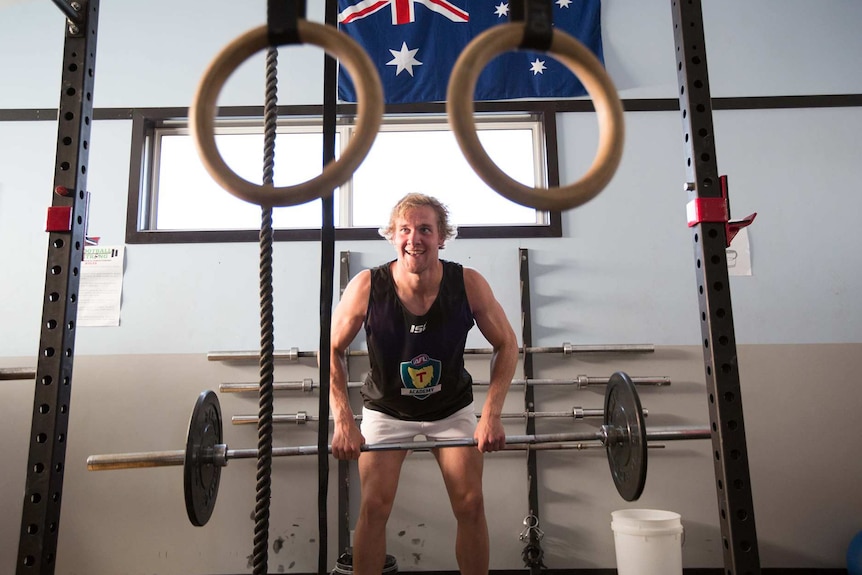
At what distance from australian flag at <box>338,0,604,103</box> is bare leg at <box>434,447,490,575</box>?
1.82m

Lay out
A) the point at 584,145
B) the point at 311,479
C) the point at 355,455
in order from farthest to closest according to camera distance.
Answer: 1. the point at 584,145
2. the point at 311,479
3. the point at 355,455

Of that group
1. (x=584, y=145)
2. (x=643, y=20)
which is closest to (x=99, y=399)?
(x=584, y=145)

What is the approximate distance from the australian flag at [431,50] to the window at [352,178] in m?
0.15

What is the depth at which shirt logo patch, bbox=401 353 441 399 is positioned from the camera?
2104mm

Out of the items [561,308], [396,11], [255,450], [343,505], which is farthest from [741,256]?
[255,450]

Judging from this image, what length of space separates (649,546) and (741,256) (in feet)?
4.87

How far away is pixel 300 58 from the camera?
3100mm

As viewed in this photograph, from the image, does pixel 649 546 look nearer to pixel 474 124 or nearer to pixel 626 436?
pixel 626 436

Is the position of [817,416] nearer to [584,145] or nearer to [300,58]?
[584,145]

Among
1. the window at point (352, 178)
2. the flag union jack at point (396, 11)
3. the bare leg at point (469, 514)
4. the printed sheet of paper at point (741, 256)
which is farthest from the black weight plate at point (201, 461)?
the printed sheet of paper at point (741, 256)

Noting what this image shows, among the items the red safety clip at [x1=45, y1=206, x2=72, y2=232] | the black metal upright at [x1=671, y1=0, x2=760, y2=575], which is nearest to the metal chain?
the red safety clip at [x1=45, y1=206, x2=72, y2=232]

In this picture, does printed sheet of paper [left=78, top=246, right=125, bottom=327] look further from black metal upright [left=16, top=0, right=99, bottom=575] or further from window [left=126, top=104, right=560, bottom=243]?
black metal upright [left=16, top=0, right=99, bottom=575]

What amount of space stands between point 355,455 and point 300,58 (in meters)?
2.16

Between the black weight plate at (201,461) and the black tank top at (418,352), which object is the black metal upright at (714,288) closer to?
the black tank top at (418,352)
